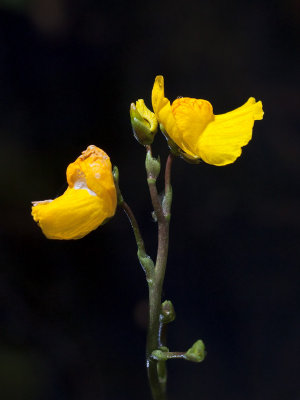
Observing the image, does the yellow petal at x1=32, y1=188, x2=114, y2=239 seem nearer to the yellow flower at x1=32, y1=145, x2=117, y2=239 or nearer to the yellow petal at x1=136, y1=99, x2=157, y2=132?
the yellow flower at x1=32, y1=145, x2=117, y2=239

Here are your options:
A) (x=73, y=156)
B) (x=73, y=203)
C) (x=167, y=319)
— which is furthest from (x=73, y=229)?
(x=73, y=156)

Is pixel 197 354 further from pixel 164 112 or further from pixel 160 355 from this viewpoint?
pixel 164 112

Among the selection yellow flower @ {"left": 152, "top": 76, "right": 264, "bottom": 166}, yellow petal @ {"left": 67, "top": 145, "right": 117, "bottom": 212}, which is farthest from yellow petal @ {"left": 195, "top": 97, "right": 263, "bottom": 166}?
yellow petal @ {"left": 67, "top": 145, "right": 117, "bottom": 212}

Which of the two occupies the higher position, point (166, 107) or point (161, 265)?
point (166, 107)

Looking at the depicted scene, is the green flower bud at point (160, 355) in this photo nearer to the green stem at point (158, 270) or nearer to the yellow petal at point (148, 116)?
the green stem at point (158, 270)

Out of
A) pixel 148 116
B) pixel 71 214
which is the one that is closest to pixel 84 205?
pixel 71 214

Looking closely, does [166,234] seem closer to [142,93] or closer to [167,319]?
[167,319]

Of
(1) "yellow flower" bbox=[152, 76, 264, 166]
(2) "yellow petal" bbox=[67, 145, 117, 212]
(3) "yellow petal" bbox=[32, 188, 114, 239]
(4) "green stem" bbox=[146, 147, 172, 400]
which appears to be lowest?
(4) "green stem" bbox=[146, 147, 172, 400]
